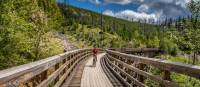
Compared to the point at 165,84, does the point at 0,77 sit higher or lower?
higher

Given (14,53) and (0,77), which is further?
(14,53)

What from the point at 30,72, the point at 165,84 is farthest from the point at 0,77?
the point at 165,84

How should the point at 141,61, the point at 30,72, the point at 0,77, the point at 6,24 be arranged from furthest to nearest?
1. the point at 6,24
2. the point at 141,61
3. the point at 30,72
4. the point at 0,77

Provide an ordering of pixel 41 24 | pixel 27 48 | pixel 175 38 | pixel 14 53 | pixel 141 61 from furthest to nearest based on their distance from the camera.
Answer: pixel 175 38
pixel 41 24
pixel 27 48
pixel 14 53
pixel 141 61

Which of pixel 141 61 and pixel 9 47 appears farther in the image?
pixel 9 47

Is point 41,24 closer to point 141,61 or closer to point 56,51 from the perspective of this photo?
point 56,51

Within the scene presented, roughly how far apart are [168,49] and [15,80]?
4721 inches

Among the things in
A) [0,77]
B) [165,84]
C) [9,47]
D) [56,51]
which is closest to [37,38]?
[56,51]

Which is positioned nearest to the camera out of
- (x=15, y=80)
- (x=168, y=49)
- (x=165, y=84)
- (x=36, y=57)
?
(x=15, y=80)

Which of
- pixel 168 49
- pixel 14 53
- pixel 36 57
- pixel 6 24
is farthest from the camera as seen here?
pixel 168 49

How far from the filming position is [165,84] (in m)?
7.06

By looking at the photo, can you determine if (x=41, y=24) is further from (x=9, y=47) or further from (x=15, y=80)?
(x=15, y=80)

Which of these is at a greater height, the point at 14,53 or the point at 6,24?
the point at 6,24

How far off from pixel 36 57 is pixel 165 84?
2446cm
